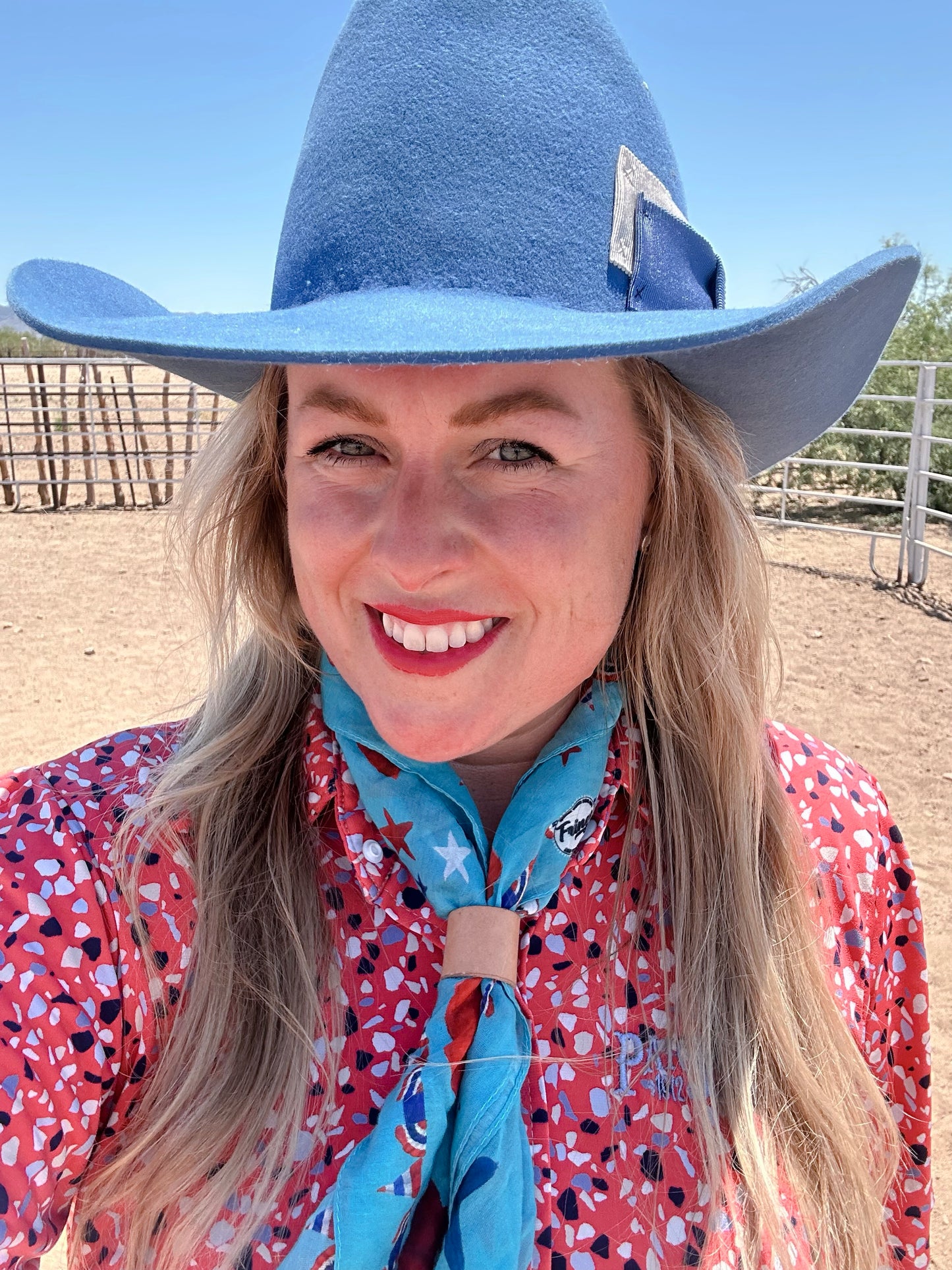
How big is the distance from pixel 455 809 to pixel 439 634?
28 cm

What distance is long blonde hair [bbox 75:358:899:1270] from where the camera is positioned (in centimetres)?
114

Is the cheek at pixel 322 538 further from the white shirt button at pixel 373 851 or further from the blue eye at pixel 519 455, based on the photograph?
the white shirt button at pixel 373 851

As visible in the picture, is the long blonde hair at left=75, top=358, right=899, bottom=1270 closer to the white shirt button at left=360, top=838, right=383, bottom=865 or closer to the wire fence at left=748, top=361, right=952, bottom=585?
the white shirt button at left=360, top=838, right=383, bottom=865

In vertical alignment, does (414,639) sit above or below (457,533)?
below

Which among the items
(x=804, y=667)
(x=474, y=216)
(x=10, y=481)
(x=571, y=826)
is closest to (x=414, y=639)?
(x=571, y=826)

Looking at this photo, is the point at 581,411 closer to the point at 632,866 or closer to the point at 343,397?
the point at 343,397

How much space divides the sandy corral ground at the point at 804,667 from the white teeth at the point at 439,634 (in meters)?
2.35

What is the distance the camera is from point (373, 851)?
4.20 feet

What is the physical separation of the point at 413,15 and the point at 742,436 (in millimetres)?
747

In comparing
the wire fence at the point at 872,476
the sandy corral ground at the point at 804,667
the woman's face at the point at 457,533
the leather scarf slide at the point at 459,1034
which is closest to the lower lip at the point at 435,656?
the woman's face at the point at 457,533

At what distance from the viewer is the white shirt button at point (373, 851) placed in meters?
1.28

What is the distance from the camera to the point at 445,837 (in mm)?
1266

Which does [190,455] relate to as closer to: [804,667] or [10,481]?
[10,481]

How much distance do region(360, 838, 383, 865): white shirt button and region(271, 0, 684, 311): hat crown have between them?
0.67 metres
